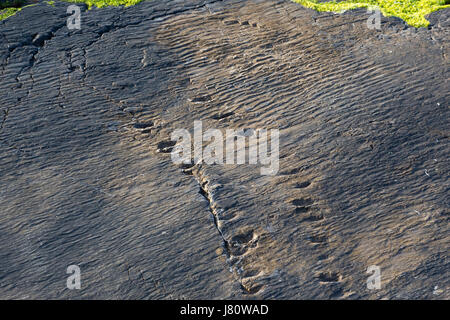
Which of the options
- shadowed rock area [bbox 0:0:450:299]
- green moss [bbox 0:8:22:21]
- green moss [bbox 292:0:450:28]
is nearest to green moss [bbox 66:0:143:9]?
shadowed rock area [bbox 0:0:450:299]

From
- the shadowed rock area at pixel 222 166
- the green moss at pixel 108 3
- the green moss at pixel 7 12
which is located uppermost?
the green moss at pixel 7 12

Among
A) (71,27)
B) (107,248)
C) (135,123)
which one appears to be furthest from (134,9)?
(107,248)

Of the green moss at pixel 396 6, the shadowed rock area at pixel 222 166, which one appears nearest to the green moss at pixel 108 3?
the shadowed rock area at pixel 222 166

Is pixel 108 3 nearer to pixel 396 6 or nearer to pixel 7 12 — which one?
pixel 7 12

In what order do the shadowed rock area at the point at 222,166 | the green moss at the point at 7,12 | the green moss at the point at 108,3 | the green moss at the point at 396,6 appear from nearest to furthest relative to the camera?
the shadowed rock area at the point at 222,166 < the green moss at the point at 396,6 < the green moss at the point at 7,12 < the green moss at the point at 108,3

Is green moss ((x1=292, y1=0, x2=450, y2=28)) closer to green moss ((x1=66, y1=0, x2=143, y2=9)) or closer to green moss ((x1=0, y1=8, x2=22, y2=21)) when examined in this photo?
green moss ((x1=66, y1=0, x2=143, y2=9))

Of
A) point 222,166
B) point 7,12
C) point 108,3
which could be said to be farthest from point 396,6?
point 7,12

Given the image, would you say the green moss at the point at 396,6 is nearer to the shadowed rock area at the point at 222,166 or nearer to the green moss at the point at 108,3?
the shadowed rock area at the point at 222,166
